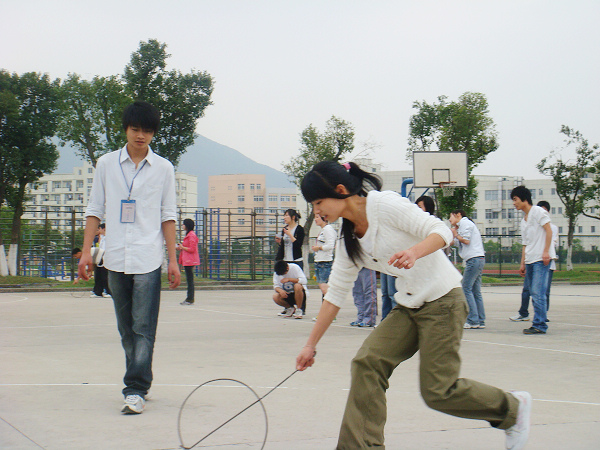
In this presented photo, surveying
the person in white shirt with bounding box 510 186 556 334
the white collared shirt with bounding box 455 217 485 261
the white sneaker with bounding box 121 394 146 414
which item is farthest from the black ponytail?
the white collared shirt with bounding box 455 217 485 261

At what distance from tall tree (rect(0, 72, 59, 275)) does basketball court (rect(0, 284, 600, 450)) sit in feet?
68.0

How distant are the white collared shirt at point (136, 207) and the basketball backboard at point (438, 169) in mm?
15407

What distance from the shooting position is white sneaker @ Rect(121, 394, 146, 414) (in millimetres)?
4680

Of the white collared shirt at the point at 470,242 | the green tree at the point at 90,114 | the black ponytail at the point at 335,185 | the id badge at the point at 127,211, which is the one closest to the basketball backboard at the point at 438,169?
the white collared shirt at the point at 470,242

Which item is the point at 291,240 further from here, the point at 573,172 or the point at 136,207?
the point at 573,172

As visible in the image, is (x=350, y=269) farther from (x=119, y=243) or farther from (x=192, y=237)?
(x=192, y=237)

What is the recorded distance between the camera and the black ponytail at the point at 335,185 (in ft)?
11.1

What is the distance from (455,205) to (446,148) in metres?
3.92

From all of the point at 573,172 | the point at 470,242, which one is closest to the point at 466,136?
the point at 573,172

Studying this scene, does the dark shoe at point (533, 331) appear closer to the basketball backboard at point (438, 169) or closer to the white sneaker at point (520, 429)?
the white sneaker at point (520, 429)

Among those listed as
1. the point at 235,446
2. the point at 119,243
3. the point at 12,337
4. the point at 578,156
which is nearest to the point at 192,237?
the point at 12,337

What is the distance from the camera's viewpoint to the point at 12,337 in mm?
9062

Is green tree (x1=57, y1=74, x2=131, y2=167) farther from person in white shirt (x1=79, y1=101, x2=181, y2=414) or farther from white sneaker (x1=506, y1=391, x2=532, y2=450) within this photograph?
white sneaker (x1=506, y1=391, x2=532, y2=450)

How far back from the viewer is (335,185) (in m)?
3.39
